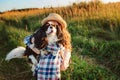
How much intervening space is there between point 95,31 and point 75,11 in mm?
2769

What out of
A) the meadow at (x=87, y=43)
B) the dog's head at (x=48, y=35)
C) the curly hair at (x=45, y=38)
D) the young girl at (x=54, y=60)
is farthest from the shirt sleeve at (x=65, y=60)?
the meadow at (x=87, y=43)

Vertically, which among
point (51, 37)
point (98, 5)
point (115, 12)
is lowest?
point (51, 37)

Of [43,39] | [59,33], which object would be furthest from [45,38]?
[59,33]

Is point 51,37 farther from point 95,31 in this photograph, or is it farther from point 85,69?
point 95,31

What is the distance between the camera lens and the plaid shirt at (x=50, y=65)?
7.74m

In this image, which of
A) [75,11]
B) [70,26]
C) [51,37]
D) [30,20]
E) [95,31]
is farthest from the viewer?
[30,20]

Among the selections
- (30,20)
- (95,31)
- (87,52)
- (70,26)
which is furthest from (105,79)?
(30,20)

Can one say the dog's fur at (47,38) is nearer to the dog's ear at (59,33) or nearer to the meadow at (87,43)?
the dog's ear at (59,33)

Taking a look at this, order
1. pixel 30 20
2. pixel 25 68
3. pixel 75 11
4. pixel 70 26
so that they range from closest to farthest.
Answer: pixel 25 68 < pixel 70 26 < pixel 75 11 < pixel 30 20

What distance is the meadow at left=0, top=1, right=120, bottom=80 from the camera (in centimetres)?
939

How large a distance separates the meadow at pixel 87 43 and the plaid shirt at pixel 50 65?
1326mm

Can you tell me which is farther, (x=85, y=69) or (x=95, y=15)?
(x=95, y=15)

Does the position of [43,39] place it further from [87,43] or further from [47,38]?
[87,43]

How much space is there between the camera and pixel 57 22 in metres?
8.07
